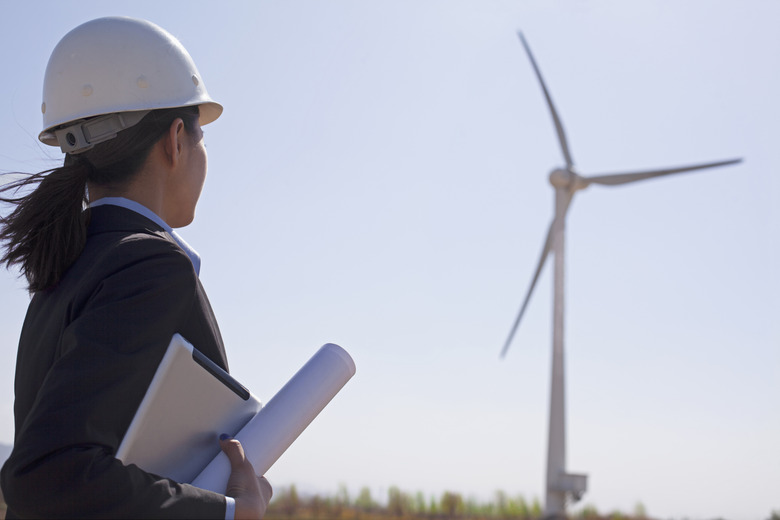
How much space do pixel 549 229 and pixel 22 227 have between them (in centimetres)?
4052

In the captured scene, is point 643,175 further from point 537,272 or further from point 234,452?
point 234,452

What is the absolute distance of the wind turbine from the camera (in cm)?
4188

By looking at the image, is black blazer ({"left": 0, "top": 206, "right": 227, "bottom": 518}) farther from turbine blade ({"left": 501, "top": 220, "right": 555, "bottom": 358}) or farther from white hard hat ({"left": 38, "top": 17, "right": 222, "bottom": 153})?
turbine blade ({"left": 501, "top": 220, "right": 555, "bottom": 358})

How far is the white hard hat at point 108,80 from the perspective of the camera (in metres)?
3.62

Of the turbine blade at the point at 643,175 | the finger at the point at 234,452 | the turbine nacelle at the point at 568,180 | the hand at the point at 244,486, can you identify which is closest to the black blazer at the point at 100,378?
the hand at the point at 244,486

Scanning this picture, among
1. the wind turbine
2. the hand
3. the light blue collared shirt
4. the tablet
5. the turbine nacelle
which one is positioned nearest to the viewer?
the tablet

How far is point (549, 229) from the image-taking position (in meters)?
42.8

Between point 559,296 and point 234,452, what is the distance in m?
42.2

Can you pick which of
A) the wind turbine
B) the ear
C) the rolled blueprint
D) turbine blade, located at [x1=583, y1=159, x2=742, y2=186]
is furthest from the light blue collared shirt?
turbine blade, located at [x1=583, y1=159, x2=742, y2=186]

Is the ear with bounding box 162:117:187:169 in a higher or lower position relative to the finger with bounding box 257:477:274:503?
higher

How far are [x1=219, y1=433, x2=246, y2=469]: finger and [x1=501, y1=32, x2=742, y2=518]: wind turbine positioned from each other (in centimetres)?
3785

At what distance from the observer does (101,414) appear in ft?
9.09

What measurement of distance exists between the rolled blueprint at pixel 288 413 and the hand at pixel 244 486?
35 millimetres

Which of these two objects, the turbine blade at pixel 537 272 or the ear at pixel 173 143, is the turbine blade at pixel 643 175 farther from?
the ear at pixel 173 143
